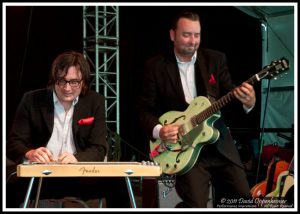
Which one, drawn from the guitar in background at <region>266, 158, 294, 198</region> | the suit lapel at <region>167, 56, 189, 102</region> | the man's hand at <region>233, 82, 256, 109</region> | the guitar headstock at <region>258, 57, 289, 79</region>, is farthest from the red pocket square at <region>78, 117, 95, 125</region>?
the guitar in background at <region>266, 158, 294, 198</region>

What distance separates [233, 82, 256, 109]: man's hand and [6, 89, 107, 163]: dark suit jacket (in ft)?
3.21

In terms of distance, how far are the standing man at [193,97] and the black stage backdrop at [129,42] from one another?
199cm

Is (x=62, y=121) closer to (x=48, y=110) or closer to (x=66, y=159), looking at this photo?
(x=48, y=110)

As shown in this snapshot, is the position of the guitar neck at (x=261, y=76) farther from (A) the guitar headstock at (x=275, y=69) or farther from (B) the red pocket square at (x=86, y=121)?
(B) the red pocket square at (x=86, y=121)

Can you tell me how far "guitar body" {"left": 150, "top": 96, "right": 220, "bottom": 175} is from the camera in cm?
365

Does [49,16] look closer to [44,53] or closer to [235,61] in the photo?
[44,53]

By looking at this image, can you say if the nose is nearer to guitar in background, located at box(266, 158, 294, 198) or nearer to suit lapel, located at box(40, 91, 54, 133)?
suit lapel, located at box(40, 91, 54, 133)

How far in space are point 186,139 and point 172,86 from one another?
41 centimetres

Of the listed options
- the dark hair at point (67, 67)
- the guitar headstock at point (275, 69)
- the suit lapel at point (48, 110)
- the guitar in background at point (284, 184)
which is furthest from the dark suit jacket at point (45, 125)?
the guitar in background at point (284, 184)

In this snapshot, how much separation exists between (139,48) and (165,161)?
14.7 ft

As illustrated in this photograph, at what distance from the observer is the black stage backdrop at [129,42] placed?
6.27 meters

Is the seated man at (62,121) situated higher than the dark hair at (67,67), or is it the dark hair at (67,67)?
the dark hair at (67,67)

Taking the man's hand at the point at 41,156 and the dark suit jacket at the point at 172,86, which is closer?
the man's hand at the point at 41,156

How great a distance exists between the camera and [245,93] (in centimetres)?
349
